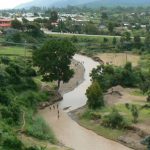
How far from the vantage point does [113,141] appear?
29953 millimetres

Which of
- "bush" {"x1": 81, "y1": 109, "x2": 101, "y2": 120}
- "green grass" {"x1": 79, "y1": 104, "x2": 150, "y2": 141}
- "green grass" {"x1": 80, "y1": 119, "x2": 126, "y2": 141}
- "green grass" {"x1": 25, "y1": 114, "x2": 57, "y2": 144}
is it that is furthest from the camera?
"bush" {"x1": 81, "y1": 109, "x2": 101, "y2": 120}

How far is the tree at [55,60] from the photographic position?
40.7 metres

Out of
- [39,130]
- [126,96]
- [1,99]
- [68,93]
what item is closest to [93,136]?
[39,130]

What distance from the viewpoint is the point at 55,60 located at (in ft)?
133

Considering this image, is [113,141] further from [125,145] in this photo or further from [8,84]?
[8,84]

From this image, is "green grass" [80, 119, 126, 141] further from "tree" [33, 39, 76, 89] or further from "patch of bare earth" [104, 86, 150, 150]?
"tree" [33, 39, 76, 89]

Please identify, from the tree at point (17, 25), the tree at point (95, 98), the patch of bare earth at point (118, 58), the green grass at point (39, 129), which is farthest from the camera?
the tree at point (17, 25)

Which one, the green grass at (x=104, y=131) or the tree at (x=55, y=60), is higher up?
the tree at (x=55, y=60)

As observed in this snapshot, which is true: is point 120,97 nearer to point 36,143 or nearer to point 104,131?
point 104,131

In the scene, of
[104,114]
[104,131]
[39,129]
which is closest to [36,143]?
[39,129]

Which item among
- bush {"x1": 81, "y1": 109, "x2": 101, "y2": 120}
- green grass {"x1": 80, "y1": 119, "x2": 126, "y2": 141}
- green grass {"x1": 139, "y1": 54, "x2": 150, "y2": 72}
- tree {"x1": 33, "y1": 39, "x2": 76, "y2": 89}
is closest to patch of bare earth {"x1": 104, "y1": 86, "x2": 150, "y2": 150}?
green grass {"x1": 80, "y1": 119, "x2": 126, "y2": 141}

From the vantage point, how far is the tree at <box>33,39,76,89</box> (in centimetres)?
4069

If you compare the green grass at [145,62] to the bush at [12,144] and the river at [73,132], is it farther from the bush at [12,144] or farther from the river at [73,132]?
the bush at [12,144]

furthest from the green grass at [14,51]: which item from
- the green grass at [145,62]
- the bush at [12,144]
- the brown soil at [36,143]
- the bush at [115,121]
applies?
the bush at [12,144]
